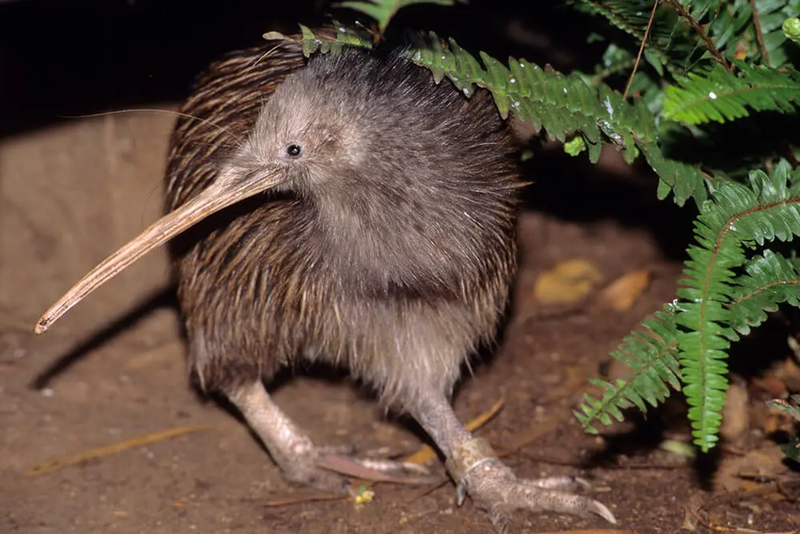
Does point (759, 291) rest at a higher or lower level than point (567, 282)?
higher

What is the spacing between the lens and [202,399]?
4922mm

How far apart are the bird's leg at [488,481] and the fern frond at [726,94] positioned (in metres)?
1.62

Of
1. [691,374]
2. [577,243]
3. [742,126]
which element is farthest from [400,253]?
[577,243]

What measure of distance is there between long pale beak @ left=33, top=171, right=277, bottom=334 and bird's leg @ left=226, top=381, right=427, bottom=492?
1.11 m

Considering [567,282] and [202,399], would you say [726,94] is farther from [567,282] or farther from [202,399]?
[202,399]

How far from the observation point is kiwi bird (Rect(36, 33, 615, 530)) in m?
3.40

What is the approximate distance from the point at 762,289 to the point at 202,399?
2852 mm

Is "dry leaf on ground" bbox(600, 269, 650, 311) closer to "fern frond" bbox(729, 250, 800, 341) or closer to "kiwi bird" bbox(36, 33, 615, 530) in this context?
"kiwi bird" bbox(36, 33, 615, 530)

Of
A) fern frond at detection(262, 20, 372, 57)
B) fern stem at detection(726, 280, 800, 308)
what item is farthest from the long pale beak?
fern stem at detection(726, 280, 800, 308)

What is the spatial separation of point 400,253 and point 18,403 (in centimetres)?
232

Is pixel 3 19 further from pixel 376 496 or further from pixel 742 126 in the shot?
pixel 742 126

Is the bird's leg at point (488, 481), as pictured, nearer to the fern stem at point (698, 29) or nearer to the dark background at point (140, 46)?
the fern stem at point (698, 29)

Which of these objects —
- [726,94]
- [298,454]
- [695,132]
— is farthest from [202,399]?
[726,94]

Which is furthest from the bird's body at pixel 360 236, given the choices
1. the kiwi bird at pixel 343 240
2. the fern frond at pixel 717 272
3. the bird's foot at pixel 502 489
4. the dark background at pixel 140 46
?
the dark background at pixel 140 46
